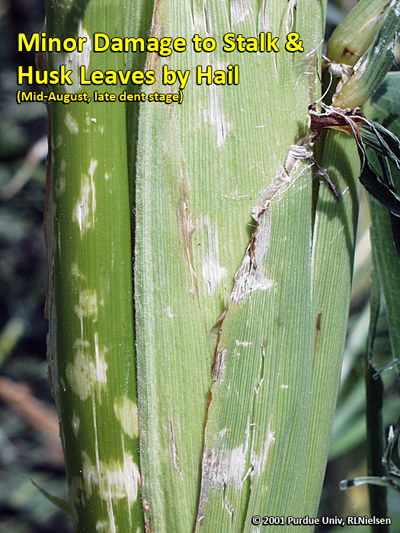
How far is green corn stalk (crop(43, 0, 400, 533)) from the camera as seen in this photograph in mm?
256

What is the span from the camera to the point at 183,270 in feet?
0.85

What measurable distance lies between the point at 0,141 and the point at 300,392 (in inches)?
63.0

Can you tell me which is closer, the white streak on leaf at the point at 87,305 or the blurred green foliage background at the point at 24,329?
the white streak on leaf at the point at 87,305

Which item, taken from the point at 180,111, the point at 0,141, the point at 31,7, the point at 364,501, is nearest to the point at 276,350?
the point at 180,111

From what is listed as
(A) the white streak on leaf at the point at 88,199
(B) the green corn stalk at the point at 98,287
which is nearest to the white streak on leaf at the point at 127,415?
(B) the green corn stalk at the point at 98,287

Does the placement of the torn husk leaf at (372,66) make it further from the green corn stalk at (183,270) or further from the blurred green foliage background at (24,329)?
the blurred green foliage background at (24,329)

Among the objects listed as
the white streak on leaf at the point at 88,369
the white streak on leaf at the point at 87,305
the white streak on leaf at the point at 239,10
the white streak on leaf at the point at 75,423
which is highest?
the white streak on leaf at the point at 239,10

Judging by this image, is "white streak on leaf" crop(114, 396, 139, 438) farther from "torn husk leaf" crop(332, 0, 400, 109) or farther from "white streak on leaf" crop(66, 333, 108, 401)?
"torn husk leaf" crop(332, 0, 400, 109)

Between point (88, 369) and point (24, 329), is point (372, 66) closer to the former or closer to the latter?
point (88, 369)

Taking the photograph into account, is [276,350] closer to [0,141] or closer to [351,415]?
[351,415]

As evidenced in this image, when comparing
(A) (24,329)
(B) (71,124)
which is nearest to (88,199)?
(B) (71,124)

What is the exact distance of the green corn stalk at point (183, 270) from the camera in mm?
256

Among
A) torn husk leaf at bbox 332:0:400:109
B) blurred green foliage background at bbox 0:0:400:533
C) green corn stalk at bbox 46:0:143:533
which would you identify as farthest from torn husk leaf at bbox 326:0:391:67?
blurred green foliage background at bbox 0:0:400:533

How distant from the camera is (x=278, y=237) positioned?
0.89ft
